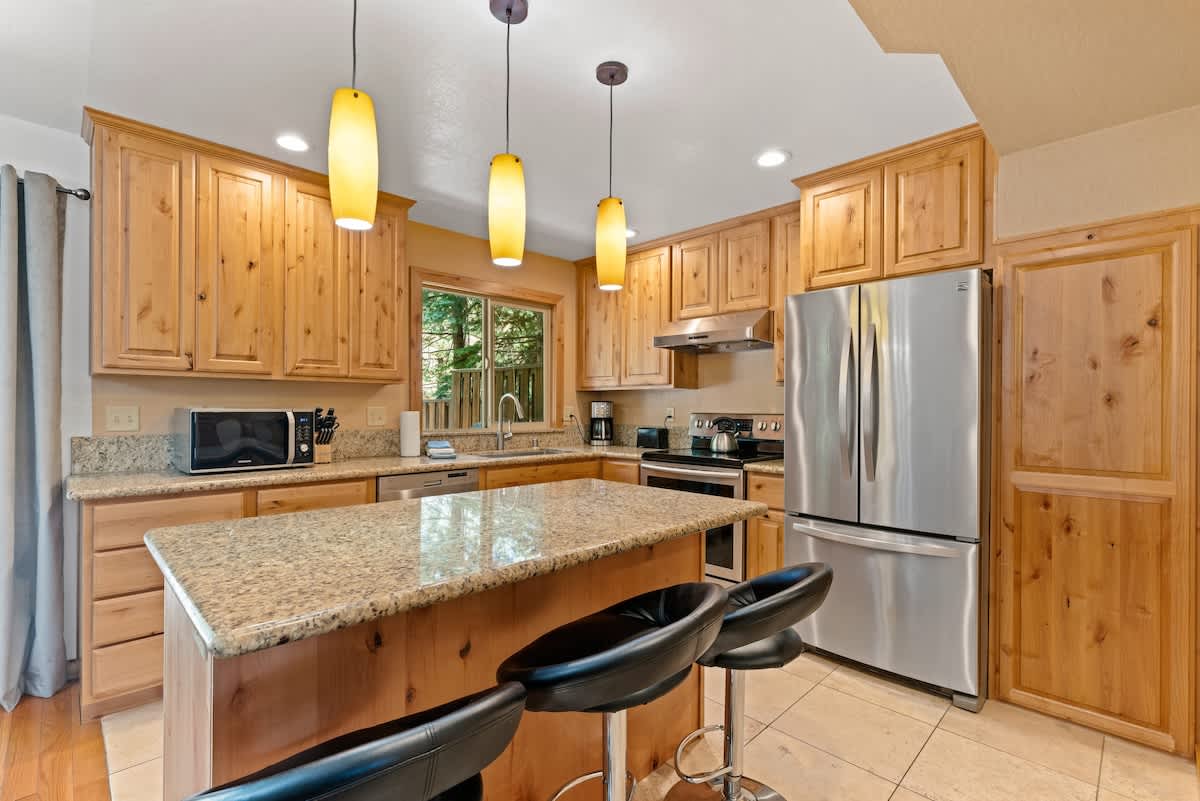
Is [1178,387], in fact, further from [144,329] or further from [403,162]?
[144,329]

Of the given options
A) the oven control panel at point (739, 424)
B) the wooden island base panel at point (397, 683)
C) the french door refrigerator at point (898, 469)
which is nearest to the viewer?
the wooden island base panel at point (397, 683)

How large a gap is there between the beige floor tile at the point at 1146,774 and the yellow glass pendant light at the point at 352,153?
2.85 metres

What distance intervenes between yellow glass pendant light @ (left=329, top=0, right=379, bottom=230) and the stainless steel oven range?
2361 mm

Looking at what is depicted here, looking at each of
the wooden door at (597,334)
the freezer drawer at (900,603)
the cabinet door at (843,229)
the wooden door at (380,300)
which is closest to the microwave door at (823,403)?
the freezer drawer at (900,603)

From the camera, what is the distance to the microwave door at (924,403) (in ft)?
7.50

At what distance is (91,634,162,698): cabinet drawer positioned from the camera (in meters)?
2.20

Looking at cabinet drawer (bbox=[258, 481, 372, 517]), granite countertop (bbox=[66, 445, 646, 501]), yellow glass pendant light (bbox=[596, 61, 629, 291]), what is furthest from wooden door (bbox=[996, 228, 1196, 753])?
cabinet drawer (bbox=[258, 481, 372, 517])

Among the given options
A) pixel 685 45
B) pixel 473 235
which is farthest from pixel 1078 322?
pixel 473 235


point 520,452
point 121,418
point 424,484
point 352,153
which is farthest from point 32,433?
point 520,452

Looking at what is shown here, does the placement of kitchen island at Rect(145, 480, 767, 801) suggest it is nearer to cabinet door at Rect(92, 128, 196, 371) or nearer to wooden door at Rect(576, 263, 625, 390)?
cabinet door at Rect(92, 128, 196, 371)

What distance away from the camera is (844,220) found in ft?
9.50

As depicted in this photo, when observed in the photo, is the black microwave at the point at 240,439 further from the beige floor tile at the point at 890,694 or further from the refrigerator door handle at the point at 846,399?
the beige floor tile at the point at 890,694

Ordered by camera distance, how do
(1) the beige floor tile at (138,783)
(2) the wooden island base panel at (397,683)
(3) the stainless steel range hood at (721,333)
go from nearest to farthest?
(2) the wooden island base panel at (397,683) → (1) the beige floor tile at (138,783) → (3) the stainless steel range hood at (721,333)

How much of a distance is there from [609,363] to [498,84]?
254 cm
